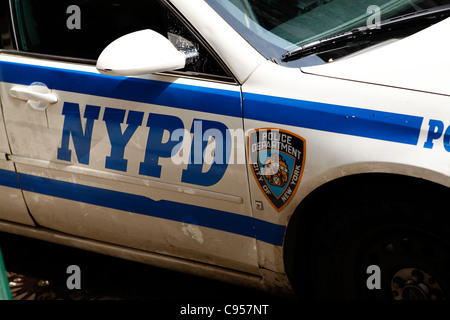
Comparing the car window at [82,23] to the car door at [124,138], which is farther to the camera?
the car window at [82,23]

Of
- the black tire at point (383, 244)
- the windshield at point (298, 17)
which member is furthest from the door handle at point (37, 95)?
the black tire at point (383, 244)

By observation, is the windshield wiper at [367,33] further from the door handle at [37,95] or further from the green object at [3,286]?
the green object at [3,286]

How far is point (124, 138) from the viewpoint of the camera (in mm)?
2482

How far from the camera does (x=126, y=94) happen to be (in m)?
2.46

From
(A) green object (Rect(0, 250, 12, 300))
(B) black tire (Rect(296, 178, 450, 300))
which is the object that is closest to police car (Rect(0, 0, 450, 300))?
(B) black tire (Rect(296, 178, 450, 300))

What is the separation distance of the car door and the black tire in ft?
0.93

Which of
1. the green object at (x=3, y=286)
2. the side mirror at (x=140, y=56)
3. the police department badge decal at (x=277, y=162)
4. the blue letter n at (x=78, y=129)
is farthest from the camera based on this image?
the blue letter n at (x=78, y=129)

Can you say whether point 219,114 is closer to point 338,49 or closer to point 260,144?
point 260,144

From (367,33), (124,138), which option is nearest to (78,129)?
(124,138)

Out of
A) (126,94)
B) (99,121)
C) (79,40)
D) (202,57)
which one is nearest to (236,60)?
(202,57)

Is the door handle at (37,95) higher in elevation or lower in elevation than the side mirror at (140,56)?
lower

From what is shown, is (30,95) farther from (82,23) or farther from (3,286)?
(3,286)

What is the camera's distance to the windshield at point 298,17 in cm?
233
